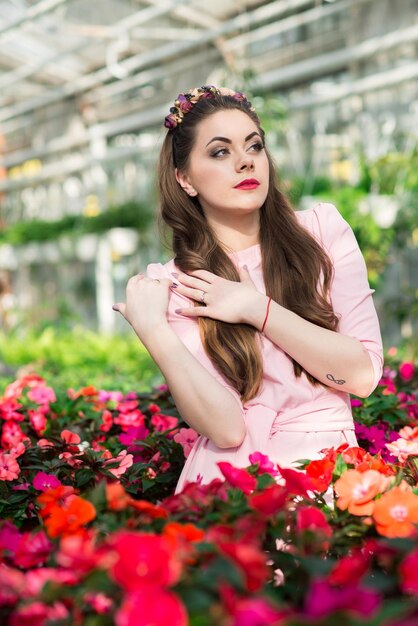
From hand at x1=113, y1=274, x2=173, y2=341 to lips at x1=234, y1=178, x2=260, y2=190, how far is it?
284 mm

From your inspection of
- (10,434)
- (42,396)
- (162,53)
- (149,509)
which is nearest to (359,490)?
(149,509)

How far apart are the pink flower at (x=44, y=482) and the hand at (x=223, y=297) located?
458mm

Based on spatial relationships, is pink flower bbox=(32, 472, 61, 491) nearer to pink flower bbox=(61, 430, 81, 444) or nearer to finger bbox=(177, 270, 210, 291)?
pink flower bbox=(61, 430, 81, 444)

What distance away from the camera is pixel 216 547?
82 cm

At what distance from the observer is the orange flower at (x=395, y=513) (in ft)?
3.25

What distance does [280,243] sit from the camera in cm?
182

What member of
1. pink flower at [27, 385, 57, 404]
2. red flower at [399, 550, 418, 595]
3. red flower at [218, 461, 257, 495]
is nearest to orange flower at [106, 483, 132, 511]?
red flower at [218, 461, 257, 495]

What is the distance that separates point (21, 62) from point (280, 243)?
29.2 ft

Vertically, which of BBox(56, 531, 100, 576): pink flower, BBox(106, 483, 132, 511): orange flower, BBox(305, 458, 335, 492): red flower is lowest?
BBox(305, 458, 335, 492): red flower

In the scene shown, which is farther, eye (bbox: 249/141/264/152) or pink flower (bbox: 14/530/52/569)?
eye (bbox: 249/141/264/152)

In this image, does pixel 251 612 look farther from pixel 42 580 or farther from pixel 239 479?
pixel 239 479

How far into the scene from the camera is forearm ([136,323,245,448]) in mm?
1498

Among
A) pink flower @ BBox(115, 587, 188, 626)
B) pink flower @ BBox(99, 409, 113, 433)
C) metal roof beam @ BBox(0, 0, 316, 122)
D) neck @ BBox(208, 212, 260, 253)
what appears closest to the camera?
pink flower @ BBox(115, 587, 188, 626)

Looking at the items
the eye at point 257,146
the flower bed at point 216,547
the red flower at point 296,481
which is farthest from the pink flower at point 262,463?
the eye at point 257,146
